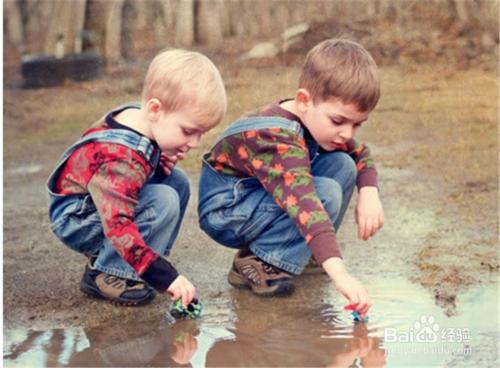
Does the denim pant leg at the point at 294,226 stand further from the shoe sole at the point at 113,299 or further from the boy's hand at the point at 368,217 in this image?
the shoe sole at the point at 113,299

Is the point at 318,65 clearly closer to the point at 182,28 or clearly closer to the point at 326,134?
the point at 326,134

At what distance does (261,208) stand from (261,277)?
0.79 ft

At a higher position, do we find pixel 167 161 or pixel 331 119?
pixel 331 119

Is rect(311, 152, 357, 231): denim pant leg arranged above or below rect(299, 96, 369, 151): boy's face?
below

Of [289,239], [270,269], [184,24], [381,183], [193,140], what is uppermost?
[193,140]

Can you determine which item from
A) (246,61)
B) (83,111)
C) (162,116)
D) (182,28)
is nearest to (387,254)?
(162,116)

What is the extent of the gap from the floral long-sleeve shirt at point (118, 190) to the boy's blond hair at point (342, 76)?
62 centimetres

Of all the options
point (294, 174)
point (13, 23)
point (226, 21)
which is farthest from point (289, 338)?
point (13, 23)

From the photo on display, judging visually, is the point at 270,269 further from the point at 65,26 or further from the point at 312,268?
the point at 65,26

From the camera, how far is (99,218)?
11.8 ft

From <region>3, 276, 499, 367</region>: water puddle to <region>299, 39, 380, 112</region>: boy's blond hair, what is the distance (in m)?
0.70

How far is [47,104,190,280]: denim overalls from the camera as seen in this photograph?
3512 mm

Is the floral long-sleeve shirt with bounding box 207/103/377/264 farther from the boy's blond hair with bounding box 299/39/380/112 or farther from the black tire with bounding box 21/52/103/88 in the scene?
the black tire with bounding box 21/52/103/88

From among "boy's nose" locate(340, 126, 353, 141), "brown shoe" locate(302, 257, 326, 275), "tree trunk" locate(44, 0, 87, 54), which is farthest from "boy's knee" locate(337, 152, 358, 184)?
"tree trunk" locate(44, 0, 87, 54)
